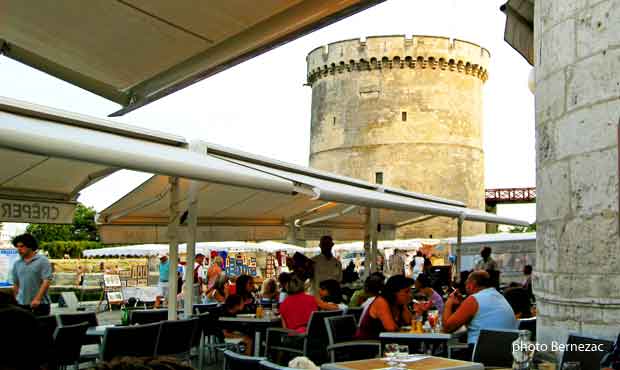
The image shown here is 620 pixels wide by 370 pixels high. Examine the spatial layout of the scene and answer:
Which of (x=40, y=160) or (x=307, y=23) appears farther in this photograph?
(x=40, y=160)

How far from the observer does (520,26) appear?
27.6 ft

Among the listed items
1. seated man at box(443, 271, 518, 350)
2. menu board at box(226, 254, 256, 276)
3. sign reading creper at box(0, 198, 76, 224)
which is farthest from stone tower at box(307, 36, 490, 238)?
seated man at box(443, 271, 518, 350)

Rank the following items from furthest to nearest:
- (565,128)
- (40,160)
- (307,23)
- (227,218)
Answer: (227,218) → (40,160) → (307,23) → (565,128)

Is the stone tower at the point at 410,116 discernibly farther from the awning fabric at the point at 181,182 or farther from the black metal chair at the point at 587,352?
the black metal chair at the point at 587,352

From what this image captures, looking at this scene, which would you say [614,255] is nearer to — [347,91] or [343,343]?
[343,343]

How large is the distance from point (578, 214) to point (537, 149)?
2.08 ft

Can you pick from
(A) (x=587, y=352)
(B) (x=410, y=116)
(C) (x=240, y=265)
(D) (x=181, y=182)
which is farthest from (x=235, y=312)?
(B) (x=410, y=116)

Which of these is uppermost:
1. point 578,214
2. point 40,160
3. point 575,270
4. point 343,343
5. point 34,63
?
point 34,63

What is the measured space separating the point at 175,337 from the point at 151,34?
2.09 meters

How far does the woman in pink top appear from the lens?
257 inches

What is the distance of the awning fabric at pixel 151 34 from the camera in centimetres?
460

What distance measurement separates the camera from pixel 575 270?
166 inches

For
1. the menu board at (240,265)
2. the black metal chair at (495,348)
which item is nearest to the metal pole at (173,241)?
the black metal chair at (495,348)

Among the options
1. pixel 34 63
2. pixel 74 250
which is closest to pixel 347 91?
pixel 74 250
